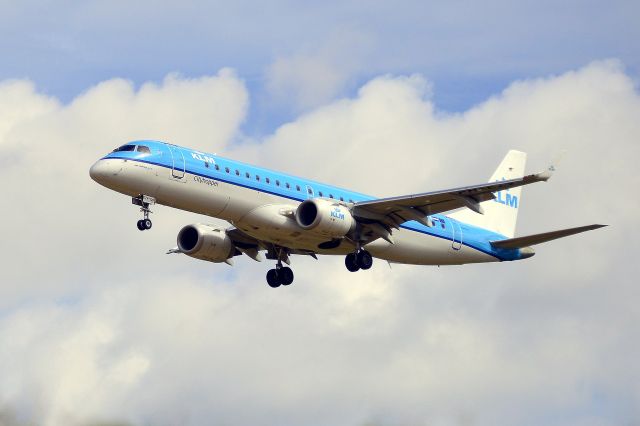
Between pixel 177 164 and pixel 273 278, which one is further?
pixel 273 278

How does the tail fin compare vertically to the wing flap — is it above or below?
above

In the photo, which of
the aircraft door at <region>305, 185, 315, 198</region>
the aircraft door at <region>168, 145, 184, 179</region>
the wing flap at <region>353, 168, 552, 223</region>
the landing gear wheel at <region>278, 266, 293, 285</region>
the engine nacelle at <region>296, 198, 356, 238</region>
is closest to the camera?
the aircraft door at <region>168, 145, 184, 179</region>

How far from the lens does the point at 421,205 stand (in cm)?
5669

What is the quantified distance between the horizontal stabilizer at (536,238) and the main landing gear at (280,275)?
34.2 ft

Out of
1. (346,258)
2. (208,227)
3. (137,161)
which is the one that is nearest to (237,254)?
(208,227)

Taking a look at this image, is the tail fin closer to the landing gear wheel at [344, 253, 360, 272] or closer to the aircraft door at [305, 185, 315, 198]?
the landing gear wheel at [344, 253, 360, 272]

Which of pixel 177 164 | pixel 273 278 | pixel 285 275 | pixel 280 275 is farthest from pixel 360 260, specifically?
pixel 177 164

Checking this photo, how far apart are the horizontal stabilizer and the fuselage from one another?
675 cm

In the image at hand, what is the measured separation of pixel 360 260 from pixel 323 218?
4.23 metres

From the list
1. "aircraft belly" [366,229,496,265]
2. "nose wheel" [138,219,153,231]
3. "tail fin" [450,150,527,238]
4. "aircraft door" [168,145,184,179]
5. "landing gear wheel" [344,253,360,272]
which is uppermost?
"tail fin" [450,150,527,238]

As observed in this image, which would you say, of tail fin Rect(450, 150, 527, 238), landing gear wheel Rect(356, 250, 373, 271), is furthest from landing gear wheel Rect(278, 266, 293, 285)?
tail fin Rect(450, 150, 527, 238)

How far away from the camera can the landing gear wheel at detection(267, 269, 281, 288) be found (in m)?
62.5

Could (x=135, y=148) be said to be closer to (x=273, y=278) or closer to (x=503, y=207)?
(x=273, y=278)

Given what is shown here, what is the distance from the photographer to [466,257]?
6319cm
